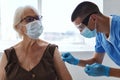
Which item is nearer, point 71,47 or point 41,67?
point 41,67

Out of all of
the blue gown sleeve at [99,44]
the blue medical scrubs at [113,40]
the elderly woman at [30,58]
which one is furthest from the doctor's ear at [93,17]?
the elderly woman at [30,58]

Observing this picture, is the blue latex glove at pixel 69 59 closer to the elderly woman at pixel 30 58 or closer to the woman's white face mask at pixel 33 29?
the elderly woman at pixel 30 58

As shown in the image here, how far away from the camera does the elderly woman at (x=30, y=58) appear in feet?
6.32

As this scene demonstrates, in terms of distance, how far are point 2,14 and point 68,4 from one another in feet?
2.53

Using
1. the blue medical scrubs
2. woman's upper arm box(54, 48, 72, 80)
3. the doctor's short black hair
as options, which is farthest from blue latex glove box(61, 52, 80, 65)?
the doctor's short black hair

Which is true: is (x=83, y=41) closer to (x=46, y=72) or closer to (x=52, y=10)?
(x=52, y=10)

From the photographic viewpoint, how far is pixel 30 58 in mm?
2027

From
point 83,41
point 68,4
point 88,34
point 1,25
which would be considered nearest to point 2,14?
point 1,25

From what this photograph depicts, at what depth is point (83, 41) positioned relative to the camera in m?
2.88

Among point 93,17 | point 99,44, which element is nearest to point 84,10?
point 93,17

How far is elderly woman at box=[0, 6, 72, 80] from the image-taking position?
6.32 feet

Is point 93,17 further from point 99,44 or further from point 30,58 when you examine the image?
point 30,58

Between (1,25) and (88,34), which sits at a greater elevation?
(88,34)

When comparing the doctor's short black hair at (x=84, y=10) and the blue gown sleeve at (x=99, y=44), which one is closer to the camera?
the doctor's short black hair at (x=84, y=10)
